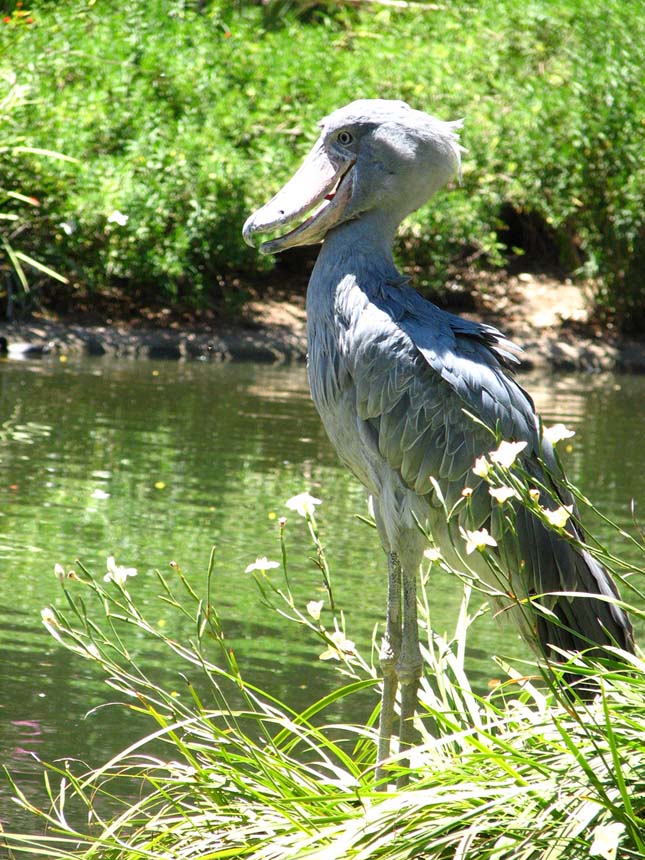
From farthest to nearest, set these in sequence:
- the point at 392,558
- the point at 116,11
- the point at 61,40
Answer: the point at 116,11 → the point at 61,40 → the point at 392,558

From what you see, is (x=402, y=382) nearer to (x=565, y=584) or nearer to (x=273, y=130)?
Result: (x=565, y=584)

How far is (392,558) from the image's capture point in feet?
11.9

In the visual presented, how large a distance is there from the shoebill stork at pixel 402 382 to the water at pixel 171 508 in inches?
47.9

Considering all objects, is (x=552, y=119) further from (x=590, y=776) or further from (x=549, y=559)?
(x=590, y=776)

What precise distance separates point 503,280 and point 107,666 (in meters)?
16.6

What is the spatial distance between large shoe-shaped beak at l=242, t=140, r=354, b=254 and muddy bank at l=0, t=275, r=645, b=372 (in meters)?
10.9

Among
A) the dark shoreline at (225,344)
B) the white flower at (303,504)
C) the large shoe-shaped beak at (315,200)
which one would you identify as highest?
the large shoe-shaped beak at (315,200)

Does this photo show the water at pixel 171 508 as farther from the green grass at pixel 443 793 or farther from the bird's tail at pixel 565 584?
the bird's tail at pixel 565 584

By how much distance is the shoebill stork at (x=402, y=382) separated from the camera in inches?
142

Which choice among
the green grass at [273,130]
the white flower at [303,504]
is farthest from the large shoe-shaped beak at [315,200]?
the green grass at [273,130]

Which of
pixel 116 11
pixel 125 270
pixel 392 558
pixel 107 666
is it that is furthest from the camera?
pixel 116 11

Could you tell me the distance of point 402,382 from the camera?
3.61m

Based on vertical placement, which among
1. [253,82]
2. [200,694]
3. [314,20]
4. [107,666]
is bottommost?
[200,694]

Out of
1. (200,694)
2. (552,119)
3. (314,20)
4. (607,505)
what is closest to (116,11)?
(314,20)
